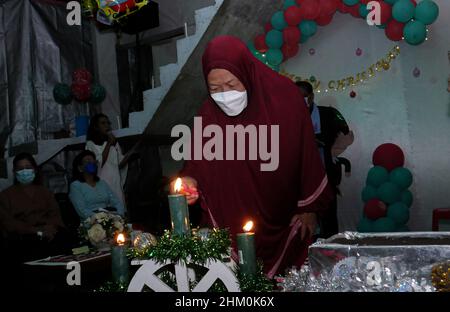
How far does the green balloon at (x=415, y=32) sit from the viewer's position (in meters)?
5.02

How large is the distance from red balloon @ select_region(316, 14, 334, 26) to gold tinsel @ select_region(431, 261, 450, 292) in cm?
466

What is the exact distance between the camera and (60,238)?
454cm

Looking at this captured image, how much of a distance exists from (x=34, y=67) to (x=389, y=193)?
16.2ft

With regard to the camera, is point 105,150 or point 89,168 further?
point 105,150

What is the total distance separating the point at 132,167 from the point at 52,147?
4.30 feet

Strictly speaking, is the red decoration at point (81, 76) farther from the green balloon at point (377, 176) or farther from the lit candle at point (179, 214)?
the lit candle at point (179, 214)

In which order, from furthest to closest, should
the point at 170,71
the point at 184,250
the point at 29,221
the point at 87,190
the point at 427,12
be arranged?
the point at 170,71, the point at 87,190, the point at 427,12, the point at 29,221, the point at 184,250

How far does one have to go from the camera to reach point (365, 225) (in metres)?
5.36

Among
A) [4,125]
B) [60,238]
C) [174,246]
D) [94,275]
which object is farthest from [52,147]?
[174,246]

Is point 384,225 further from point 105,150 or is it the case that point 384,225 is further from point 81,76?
point 81,76

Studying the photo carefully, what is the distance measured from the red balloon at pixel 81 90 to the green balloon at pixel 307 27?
3.24 metres

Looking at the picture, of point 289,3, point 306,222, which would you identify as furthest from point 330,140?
point 306,222

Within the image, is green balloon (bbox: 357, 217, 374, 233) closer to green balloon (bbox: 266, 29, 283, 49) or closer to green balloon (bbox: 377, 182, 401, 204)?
green balloon (bbox: 377, 182, 401, 204)

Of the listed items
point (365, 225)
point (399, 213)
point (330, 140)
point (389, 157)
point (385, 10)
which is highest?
A: point (385, 10)
